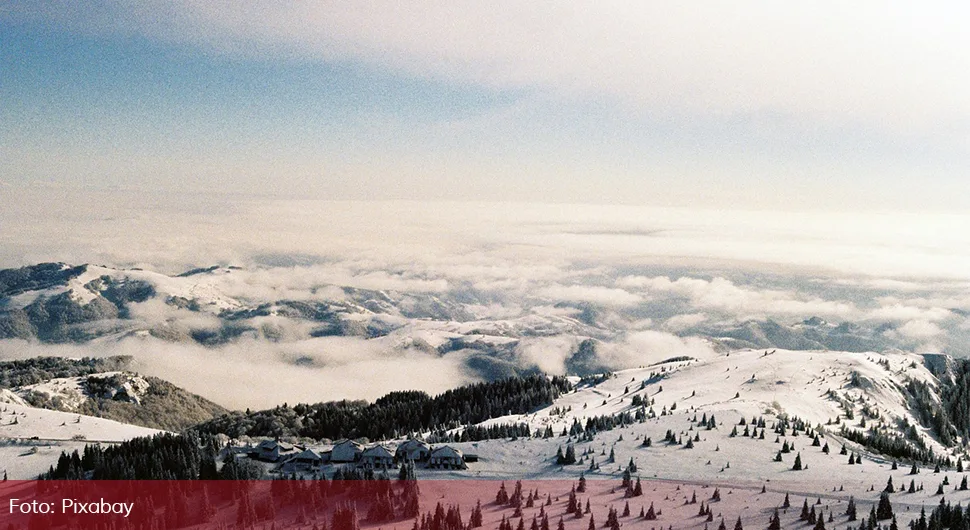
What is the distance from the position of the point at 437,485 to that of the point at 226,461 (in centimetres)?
4827

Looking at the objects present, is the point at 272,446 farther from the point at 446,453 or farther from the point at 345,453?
the point at 446,453

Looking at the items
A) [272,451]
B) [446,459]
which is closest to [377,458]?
[446,459]

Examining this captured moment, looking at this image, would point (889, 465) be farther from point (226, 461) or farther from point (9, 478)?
point (9, 478)

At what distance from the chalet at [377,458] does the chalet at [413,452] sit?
5.04ft

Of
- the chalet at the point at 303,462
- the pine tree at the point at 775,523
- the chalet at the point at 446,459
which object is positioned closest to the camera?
the pine tree at the point at 775,523

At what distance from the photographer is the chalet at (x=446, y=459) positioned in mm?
150538

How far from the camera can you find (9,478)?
19975 centimetres

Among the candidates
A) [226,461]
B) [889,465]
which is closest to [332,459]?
[226,461]

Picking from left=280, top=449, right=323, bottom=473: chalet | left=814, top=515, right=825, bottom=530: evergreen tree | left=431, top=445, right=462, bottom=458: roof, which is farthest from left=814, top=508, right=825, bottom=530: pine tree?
left=280, top=449, right=323, bottom=473: chalet

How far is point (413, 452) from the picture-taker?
504ft

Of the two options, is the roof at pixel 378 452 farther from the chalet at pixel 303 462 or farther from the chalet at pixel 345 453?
the chalet at pixel 303 462

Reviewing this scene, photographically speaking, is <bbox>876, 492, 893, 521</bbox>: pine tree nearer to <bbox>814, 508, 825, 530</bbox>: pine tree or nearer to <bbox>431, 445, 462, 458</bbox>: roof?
<bbox>814, 508, 825, 530</bbox>: pine tree

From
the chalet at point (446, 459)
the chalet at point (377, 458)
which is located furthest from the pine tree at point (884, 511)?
the chalet at point (377, 458)

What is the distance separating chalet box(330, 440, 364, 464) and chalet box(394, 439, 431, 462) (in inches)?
312
